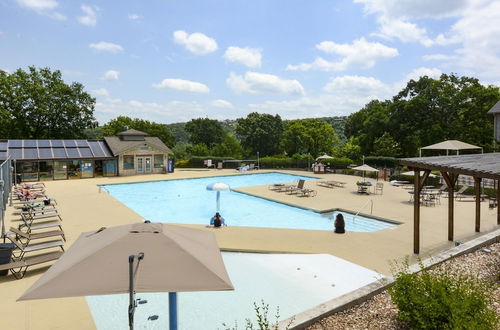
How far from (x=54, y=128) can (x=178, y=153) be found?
20.8m

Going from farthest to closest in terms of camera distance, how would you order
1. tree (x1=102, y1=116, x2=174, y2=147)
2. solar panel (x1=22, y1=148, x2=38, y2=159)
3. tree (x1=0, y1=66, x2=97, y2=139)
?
tree (x1=102, y1=116, x2=174, y2=147) < tree (x1=0, y1=66, x2=97, y2=139) < solar panel (x1=22, y1=148, x2=38, y2=159)

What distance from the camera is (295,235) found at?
10.9m

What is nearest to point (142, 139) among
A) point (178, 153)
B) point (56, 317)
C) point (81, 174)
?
point (81, 174)

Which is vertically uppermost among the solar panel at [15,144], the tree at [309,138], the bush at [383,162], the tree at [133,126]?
the tree at [133,126]

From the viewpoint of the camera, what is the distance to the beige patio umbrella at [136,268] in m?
3.29

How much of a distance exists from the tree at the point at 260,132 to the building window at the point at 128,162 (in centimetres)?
2873

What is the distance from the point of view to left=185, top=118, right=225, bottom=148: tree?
65938mm

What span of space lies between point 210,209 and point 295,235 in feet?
25.4

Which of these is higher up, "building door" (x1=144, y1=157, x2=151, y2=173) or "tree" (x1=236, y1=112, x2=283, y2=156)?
"tree" (x1=236, y1=112, x2=283, y2=156)

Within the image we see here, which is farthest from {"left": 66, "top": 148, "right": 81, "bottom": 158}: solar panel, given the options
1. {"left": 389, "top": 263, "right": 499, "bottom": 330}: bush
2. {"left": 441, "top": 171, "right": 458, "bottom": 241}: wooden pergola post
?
{"left": 389, "top": 263, "right": 499, "bottom": 330}: bush

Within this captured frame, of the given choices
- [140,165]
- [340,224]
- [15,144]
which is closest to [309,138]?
[140,165]

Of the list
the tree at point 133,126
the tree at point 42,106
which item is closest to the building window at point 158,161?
the tree at point 42,106

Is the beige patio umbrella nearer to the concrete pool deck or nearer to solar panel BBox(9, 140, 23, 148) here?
the concrete pool deck

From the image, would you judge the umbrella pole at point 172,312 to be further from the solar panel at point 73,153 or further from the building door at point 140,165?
the building door at point 140,165
